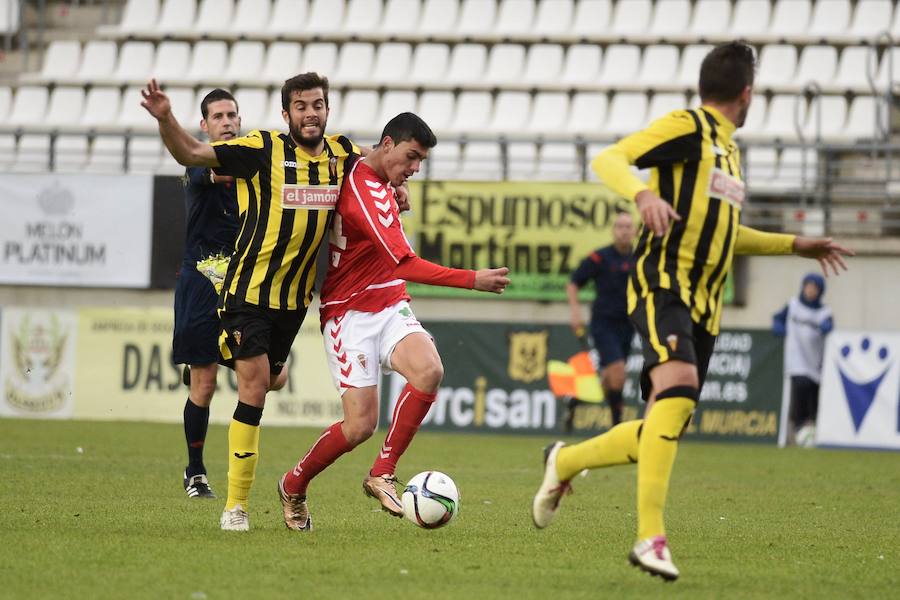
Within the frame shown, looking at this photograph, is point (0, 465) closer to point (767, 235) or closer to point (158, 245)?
point (767, 235)

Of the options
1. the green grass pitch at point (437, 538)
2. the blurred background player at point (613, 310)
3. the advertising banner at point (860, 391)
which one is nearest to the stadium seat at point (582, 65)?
the advertising banner at point (860, 391)

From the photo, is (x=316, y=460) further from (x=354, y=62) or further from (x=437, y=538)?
Answer: (x=354, y=62)

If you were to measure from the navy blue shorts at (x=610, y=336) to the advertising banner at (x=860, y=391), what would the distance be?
2595mm

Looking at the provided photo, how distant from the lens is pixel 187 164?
6707 mm

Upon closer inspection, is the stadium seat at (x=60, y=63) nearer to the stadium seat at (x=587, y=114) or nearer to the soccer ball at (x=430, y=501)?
the stadium seat at (x=587, y=114)

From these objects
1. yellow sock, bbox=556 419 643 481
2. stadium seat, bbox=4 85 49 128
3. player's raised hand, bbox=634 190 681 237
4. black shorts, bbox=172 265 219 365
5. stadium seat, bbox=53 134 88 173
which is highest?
stadium seat, bbox=4 85 49 128

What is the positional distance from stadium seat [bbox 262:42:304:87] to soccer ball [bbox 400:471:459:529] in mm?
15829

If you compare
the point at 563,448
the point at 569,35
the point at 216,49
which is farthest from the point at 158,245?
the point at 563,448

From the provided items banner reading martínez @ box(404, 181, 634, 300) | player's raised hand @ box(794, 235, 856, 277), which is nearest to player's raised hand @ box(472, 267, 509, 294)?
player's raised hand @ box(794, 235, 856, 277)

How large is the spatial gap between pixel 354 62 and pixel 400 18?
3.74 ft

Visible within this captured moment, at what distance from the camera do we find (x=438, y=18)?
22.7m

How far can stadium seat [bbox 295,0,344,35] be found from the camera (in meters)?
23.1

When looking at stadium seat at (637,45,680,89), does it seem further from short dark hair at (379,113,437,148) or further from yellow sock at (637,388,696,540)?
yellow sock at (637,388,696,540)

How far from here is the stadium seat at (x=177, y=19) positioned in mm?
23536
